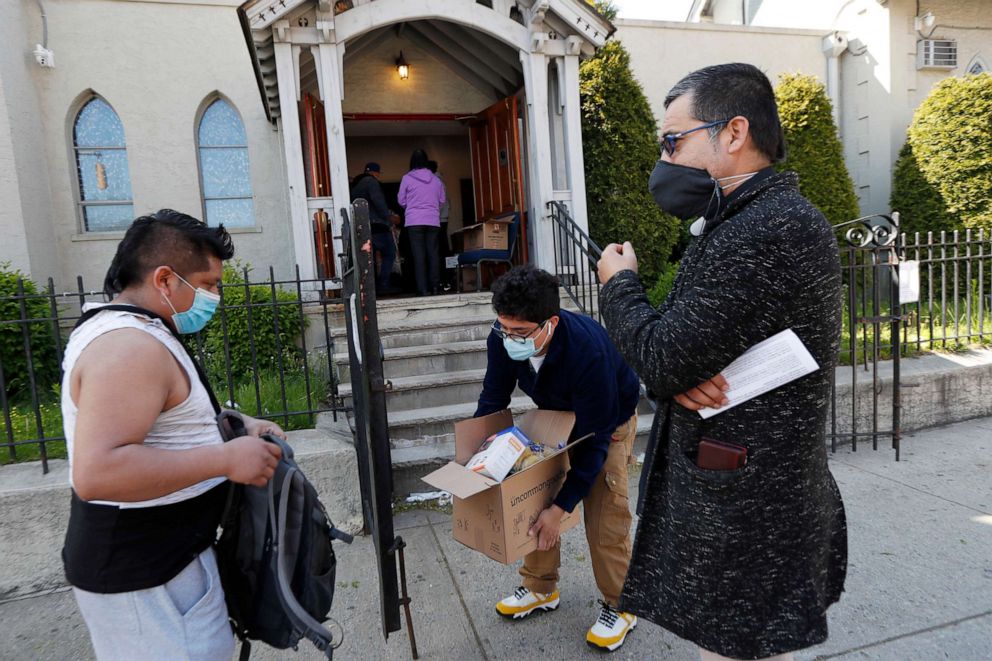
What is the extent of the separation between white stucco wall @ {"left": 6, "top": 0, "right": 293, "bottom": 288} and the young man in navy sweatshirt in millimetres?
7332

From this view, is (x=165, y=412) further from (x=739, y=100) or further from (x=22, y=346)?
(x=22, y=346)

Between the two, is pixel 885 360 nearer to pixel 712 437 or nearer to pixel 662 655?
pixel 662 655

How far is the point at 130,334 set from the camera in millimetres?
1426

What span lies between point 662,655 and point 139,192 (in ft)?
29.0

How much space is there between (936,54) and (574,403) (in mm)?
12186

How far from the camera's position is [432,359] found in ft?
17.4

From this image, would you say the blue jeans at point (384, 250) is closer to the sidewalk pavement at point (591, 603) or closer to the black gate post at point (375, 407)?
the sidewalk pavement at point (591, 603)

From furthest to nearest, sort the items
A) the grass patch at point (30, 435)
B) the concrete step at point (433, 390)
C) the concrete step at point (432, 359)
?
the concrete step at point (432, 359) → the concrete step at point (433, 390) → the grass patch at point (30, 435)

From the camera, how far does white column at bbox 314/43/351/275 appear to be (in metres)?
5.96

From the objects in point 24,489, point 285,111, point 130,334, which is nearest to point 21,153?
point 285,111

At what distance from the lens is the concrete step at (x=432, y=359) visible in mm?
5195

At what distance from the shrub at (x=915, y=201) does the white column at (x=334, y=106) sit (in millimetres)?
8659

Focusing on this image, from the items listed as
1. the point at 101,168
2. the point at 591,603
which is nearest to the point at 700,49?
the point at 101,168

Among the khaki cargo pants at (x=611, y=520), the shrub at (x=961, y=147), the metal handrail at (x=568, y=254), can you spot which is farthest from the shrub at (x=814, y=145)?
the khaki cargo pants at (x=611, y=520)
